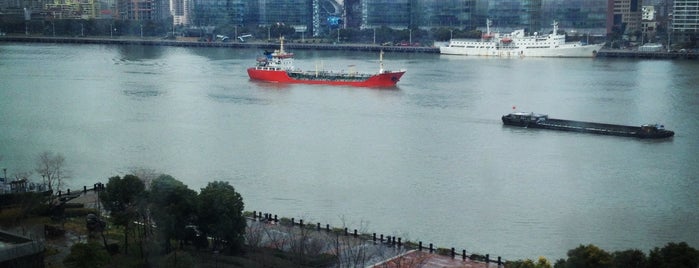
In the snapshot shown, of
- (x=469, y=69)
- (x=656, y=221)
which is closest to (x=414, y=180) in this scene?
(x=656, y=221)

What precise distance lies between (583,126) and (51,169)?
3.26 metres

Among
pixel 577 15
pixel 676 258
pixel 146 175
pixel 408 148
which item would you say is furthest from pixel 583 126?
pixel 577 15

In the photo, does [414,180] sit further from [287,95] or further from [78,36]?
[78,36]

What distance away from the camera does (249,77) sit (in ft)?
31.2

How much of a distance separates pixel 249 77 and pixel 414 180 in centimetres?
559

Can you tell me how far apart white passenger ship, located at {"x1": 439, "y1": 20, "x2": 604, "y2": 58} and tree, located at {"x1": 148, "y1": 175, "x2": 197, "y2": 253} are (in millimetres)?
10439

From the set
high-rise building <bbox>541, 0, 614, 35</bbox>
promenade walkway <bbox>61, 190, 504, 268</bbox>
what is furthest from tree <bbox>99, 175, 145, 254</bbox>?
high-rise building <bbox>541, 0, 614, 35</bbox>

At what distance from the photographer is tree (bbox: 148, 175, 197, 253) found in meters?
2.83

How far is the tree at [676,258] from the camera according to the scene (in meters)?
2.45

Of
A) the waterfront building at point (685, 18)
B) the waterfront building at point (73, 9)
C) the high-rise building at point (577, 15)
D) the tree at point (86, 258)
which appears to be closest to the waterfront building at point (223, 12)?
the waterfront building at point (73, 9)

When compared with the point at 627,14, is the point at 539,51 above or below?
below

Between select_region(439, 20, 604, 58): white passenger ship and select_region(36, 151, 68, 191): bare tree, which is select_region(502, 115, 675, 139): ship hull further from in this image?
select_region(439, 20, 604, 58): white passenger ship

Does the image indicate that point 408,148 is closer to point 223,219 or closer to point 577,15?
point 223,219

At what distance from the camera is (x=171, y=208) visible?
9.51 feet
